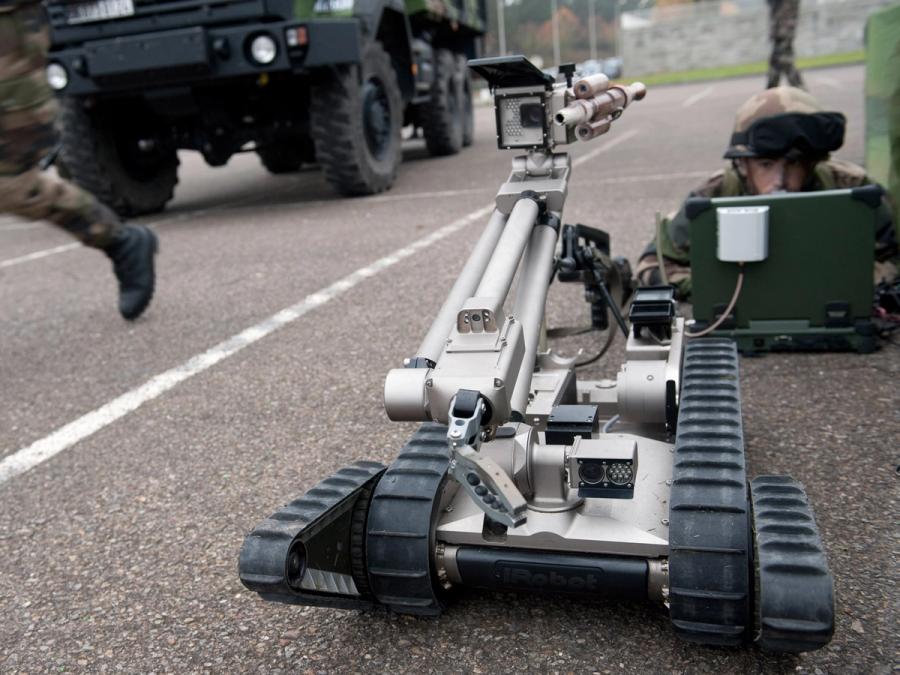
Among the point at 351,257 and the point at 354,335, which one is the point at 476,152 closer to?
the point at 351,257

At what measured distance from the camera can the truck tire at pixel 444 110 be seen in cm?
1128

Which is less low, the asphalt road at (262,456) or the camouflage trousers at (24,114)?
the camouflage trousers at (24,114)

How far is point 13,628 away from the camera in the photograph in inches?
86.2

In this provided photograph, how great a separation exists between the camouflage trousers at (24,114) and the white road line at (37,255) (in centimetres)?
324

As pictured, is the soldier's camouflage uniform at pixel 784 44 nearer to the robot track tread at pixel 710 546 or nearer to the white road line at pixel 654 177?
the white road line at pixel 654 177

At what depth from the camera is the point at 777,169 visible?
12.4 feet

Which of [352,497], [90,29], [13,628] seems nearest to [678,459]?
[352,497]

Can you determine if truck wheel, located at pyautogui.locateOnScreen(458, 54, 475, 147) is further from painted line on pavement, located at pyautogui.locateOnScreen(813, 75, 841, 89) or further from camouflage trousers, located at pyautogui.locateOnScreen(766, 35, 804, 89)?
painted line on pavement, located at pyautogui.locateOnScreen(813, 75, 841, 89)

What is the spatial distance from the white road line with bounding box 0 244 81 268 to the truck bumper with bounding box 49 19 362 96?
1370mm

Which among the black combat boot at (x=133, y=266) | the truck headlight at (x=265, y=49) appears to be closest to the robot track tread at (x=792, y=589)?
the black combat boot at (x=133, y=266)

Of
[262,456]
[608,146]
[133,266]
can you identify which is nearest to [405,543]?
[262,456]

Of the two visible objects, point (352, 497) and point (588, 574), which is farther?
point (352, 497)

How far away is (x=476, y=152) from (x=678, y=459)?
10696 millimetres

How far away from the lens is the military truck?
23.0 ft
